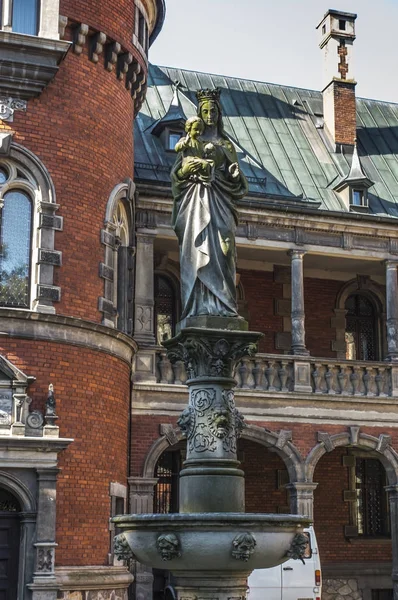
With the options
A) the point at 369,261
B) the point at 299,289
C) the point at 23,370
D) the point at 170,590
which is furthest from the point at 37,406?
the point at 369,261

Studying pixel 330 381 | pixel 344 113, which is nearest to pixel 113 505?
pixel 330 381

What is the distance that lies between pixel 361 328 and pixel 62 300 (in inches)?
391

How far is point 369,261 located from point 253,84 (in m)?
6.65

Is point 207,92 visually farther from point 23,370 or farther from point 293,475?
point 293,475

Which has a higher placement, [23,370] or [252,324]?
[252,324]

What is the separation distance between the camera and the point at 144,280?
19328mm

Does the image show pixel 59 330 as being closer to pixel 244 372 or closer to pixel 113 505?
pixel 113 505

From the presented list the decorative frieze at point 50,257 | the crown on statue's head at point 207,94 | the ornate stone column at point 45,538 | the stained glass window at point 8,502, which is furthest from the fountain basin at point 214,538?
the decorative frieze at point 50,257

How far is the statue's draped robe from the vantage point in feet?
31.7

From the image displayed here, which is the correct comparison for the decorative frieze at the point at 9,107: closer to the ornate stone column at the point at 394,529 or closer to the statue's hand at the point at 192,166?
the statue's hand at the point at 192,166

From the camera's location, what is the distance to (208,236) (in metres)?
9.73

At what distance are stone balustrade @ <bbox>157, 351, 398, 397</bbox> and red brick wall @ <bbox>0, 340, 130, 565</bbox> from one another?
303cm

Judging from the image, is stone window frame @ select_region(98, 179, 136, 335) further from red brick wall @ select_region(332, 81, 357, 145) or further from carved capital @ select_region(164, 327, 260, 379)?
red brick wall @ select_region(332, 81, 357, 145)

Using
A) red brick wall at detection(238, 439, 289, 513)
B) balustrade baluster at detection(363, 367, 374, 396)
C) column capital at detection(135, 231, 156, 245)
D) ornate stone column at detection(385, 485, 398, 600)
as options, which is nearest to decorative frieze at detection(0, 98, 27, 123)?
column capital at detection(135, 231, 156, 245)
